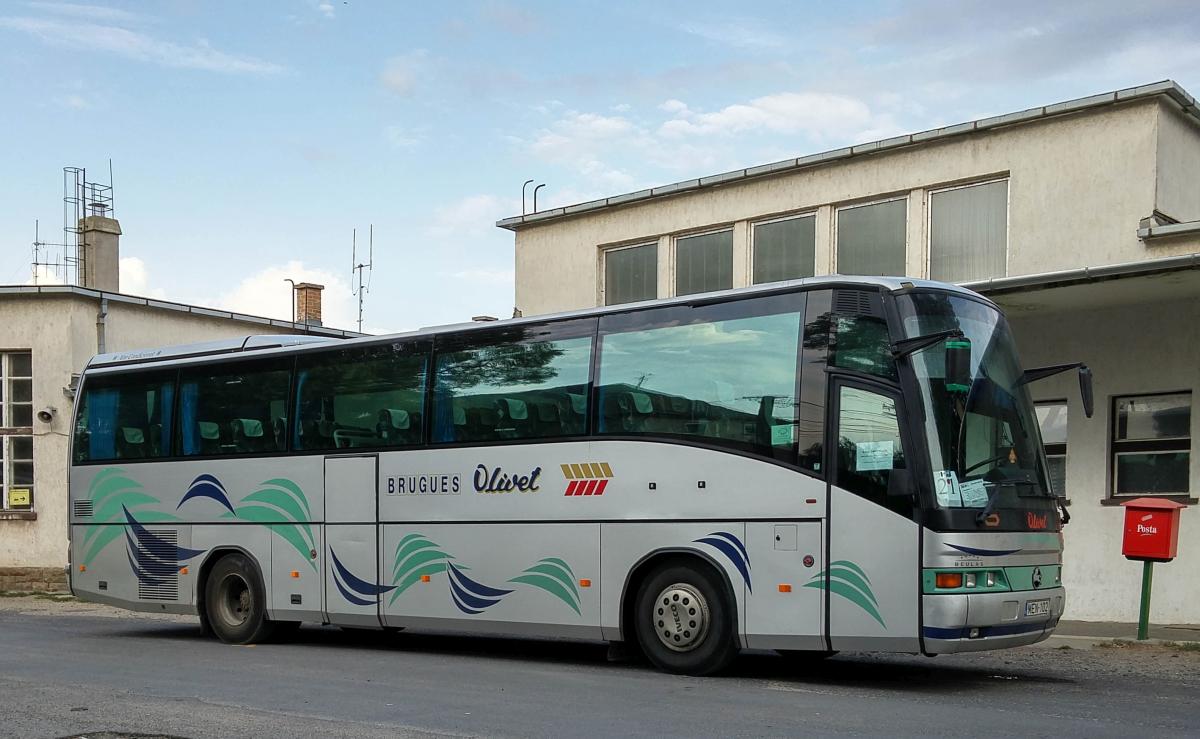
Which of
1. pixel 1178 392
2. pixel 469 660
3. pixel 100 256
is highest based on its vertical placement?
pixel 100 256

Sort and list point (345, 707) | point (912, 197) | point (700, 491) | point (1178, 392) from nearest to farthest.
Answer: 1. point (345, 707)
2. point (700, 491)
3. point (1178, 392)
4. point (912, 197)

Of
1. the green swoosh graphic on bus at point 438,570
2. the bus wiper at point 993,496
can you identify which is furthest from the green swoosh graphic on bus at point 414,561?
the bus wiper at point 993,496

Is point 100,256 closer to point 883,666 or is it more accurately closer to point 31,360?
point 31,360

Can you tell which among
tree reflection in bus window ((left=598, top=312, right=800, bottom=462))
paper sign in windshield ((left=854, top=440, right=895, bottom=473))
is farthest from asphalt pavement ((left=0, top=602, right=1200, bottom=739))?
tree reflection in bus window ((left=598, top=312, right=800, bottom=462))

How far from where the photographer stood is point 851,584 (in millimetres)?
10805

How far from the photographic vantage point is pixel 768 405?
11422mm

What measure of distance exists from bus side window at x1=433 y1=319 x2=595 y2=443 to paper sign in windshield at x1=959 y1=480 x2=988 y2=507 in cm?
360

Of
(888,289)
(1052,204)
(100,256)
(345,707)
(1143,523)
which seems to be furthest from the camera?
(100,256)

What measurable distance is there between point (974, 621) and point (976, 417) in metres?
1.57

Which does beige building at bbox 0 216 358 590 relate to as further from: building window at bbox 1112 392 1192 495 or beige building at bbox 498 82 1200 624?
building window at bbox 1112 392 1192 495

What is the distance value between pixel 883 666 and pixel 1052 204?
776cm

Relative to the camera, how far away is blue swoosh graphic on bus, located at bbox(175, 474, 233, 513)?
15880mm

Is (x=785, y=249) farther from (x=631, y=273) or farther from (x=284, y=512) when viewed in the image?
(x=284, y=512)

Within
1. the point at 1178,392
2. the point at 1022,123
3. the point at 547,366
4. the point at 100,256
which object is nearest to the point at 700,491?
the point at 547,366
